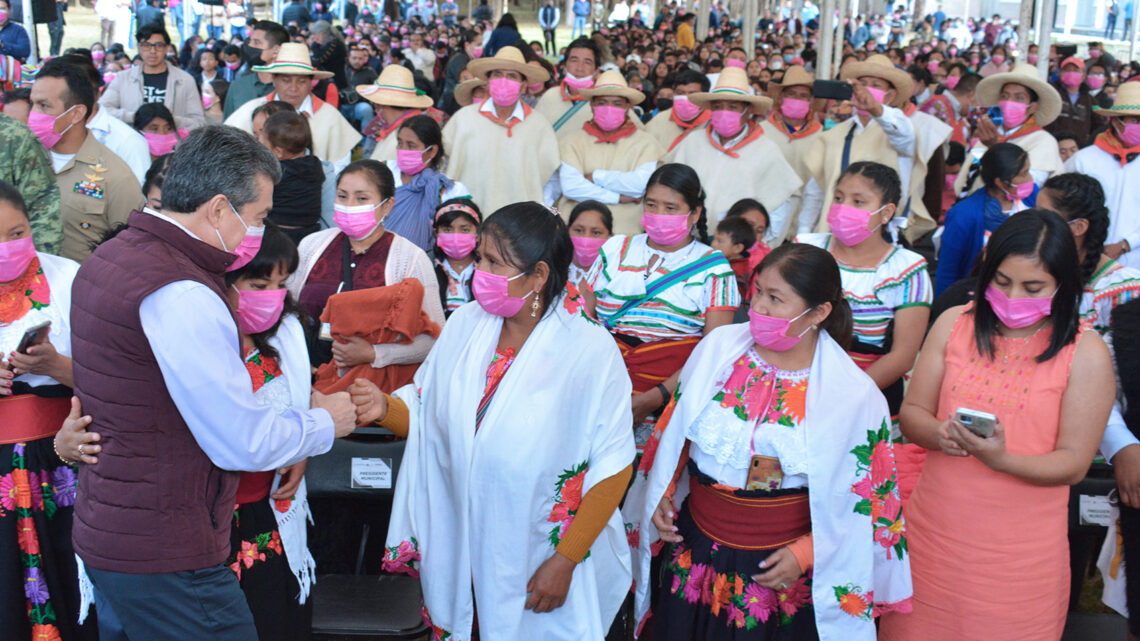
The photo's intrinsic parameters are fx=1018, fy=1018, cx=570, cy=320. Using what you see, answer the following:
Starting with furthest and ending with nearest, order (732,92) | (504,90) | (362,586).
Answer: (504,90) < (732,92) < (362,586)

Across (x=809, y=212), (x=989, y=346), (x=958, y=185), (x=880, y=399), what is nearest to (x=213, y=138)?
(x=880, y=399)

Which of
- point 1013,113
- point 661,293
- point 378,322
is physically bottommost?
point 378,322

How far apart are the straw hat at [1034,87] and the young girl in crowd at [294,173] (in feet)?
13.6

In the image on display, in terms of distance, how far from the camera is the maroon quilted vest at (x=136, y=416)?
2.21 metres

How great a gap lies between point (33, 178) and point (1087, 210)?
3986mm

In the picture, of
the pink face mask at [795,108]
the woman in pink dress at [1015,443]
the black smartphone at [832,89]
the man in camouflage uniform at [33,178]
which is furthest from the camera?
the black smartphone at [832,89]

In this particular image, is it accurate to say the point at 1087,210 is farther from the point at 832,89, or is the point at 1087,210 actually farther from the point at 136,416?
the point at 832,89

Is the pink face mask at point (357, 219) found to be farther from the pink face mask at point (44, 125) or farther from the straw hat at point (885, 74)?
the straw hat at point (885, 74)

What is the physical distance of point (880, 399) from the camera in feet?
9.32

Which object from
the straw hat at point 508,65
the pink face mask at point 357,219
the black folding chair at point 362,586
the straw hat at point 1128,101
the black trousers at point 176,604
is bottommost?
the black folding chair at point 362,586

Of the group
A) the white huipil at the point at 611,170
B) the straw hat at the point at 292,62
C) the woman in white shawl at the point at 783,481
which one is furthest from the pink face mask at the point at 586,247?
the straw hat at the point at 292,62

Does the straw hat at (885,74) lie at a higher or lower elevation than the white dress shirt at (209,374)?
higher

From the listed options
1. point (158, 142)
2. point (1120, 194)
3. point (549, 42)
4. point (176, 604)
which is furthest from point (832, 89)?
point (549, 42)

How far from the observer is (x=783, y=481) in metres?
2.82
